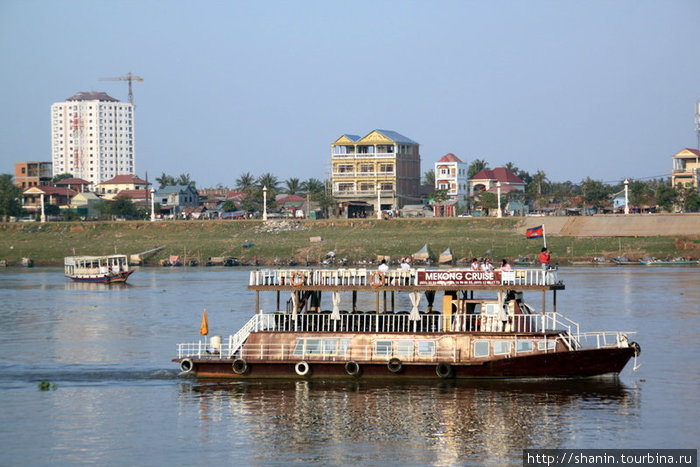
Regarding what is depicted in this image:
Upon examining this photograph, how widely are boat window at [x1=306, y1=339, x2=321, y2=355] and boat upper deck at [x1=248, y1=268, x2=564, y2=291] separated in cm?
194

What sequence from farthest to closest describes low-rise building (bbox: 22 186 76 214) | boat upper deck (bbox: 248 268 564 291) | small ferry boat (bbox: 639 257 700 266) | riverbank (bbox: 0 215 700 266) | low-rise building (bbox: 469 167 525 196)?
low-rise building (bbox: 22 186 76 214)
low-rise building (bbox: 469 167 525 196)
riverbank (bbox: 0 215 700 266)
small ferry boat (bbox: 639 257 700 266)
boat upper deck (bbox: 248 268 564 291)

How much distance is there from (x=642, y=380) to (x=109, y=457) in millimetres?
19734

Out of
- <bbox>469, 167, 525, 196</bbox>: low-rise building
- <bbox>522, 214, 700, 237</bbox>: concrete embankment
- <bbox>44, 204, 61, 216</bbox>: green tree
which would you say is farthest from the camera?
<bbox>469, 167, 525, 196</bbox>: low-rise building

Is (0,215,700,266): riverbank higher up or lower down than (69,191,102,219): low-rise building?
lower down

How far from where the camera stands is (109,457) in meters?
26.8

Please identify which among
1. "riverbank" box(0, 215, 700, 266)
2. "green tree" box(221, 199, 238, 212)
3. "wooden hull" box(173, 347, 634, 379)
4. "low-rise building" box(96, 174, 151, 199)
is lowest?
"wooden hull" box(173, 347, 634, 379)

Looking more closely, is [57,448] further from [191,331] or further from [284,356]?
[191,331]

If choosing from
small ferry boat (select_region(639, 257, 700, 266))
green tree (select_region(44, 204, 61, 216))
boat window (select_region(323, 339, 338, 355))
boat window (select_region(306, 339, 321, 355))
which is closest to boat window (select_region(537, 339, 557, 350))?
boat window (select_region(323, 339, 338, 355))

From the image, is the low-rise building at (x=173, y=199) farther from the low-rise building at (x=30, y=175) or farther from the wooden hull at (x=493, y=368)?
the wooden hull at (x=493, y=368)

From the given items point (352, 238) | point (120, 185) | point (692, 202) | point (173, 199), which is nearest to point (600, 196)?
point (692, 202)

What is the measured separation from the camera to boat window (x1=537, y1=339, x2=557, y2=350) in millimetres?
33594

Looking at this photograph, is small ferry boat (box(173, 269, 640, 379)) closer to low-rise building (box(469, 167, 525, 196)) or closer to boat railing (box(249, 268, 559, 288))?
boat railing (box(249, 268, 559, 288))

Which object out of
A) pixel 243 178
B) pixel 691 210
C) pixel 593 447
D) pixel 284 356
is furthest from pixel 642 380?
pixel 243 178

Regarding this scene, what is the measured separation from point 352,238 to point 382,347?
7319 cm
